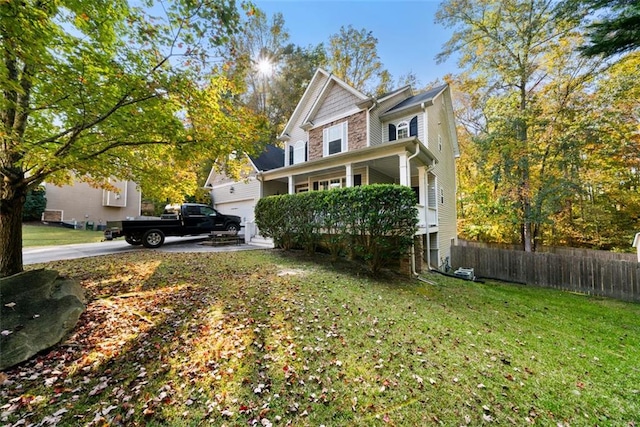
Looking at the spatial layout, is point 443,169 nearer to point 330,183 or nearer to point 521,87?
point 521,87

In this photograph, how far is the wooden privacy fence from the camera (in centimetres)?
872

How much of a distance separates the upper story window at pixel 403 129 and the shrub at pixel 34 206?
24.5m

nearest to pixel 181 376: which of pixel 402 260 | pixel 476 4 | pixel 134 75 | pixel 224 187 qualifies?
pixel 134 75

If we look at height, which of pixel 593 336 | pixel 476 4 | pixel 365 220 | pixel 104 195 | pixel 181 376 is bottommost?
pixel 593 336

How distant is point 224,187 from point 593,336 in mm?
17953

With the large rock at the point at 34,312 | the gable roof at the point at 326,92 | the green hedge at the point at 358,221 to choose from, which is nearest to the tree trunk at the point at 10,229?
the large rock at the point at 34,312

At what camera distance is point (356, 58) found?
67.3 feet

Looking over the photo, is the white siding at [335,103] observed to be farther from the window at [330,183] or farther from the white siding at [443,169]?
the white siding at [443,169]

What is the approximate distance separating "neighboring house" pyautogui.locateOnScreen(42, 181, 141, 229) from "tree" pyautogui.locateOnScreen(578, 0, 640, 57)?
2223cm

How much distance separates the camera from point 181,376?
272 centimetres

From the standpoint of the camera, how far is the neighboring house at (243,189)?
14.8m

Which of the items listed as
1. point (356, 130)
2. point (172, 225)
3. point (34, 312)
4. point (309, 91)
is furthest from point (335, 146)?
point (34, 312)

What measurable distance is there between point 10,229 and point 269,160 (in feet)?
40.8

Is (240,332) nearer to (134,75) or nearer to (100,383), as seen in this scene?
(100,383)
